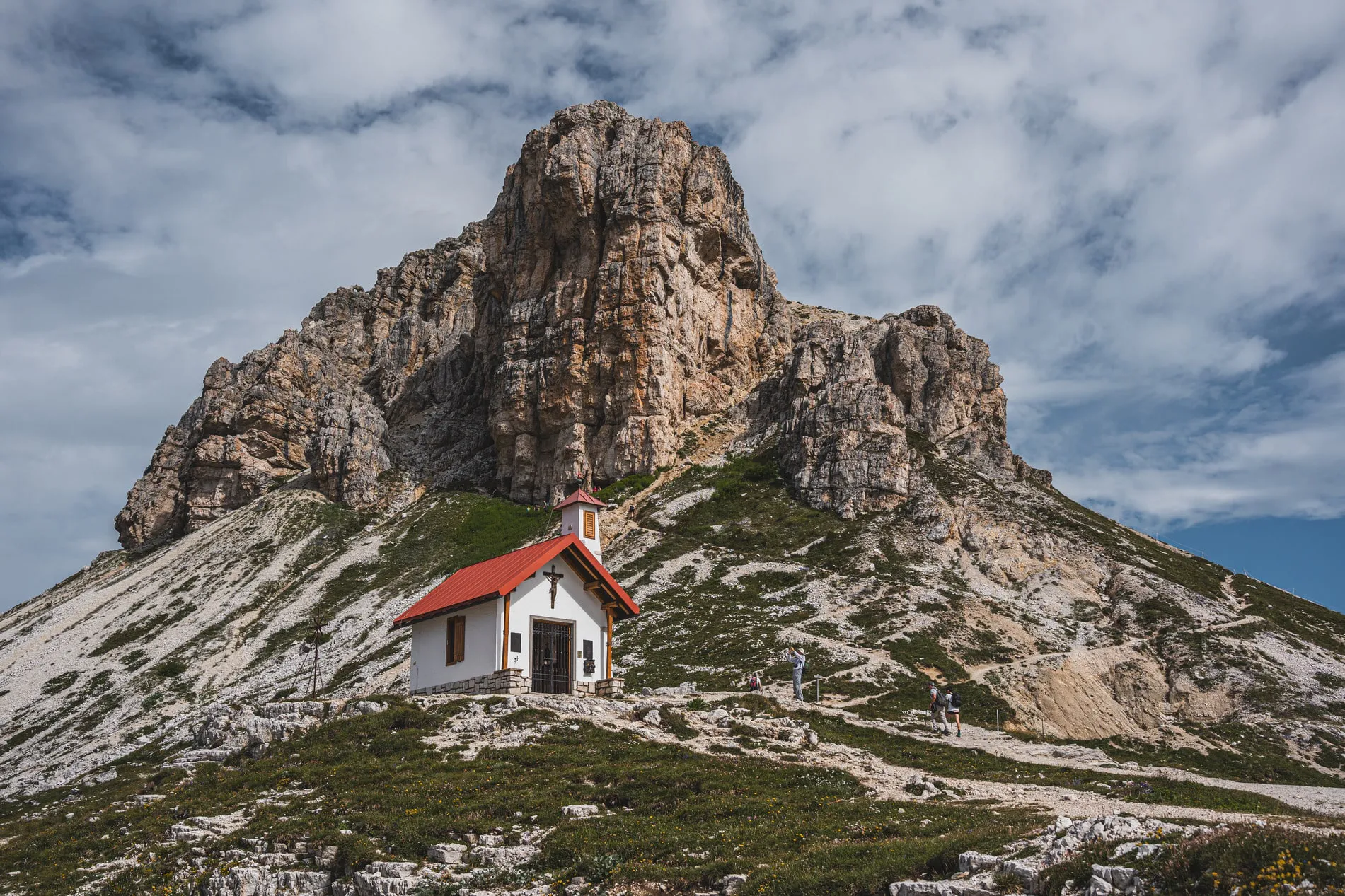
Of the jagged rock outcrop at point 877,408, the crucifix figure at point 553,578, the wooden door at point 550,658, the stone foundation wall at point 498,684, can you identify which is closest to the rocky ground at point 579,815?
the stone foundation wall at point 498,684

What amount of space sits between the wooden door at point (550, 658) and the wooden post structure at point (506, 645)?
144cm

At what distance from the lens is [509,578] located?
35.6 metres

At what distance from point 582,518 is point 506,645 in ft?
25.2

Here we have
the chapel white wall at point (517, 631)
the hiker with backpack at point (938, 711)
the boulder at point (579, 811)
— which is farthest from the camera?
the hiker with backpack at point (938, 711)

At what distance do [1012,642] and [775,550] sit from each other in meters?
21.0

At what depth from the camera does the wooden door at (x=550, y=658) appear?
36250 millimetres

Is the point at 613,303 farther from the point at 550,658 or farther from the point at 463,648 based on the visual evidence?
the point at 550,658

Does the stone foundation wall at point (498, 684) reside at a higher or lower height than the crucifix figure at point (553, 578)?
lower

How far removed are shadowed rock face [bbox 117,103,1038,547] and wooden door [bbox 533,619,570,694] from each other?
43633 mm

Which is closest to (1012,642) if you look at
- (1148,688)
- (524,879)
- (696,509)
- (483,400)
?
(1148,688)

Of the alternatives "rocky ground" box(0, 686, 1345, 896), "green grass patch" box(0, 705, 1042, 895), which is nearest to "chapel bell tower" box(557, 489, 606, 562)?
"rocky ground" box(0, 686, 1345, 896)

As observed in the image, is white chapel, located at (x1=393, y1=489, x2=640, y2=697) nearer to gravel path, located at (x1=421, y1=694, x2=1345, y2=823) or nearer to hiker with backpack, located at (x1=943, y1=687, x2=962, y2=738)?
gravel path, located at (x1=421, y1=694, x2=1345, y2=823)

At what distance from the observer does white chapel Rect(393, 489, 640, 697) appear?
35.2 metres

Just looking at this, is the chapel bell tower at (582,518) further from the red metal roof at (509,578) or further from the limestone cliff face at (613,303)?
the limestone cliff face at (613,303)
